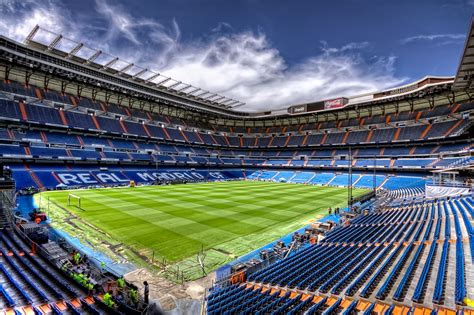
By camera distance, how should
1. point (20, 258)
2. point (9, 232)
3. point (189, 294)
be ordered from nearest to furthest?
point (189, 294) < point (20, 258) < point (9, 232)

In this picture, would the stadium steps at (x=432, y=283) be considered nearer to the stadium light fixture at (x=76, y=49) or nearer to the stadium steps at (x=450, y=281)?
the stadium steps at (x=450, y=281)

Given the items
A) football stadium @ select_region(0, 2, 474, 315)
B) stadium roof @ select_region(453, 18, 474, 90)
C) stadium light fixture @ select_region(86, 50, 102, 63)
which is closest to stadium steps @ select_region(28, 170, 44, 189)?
football stadium @ select_region(0, 2, 474, 315)

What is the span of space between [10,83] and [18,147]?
15.9 m

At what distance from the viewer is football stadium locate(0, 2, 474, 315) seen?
8773 millimetres

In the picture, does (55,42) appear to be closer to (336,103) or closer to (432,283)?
(432,283)

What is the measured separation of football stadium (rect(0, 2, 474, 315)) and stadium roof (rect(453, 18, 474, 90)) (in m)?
0.19

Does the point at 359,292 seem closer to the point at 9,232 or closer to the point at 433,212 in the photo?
the point at 433,212

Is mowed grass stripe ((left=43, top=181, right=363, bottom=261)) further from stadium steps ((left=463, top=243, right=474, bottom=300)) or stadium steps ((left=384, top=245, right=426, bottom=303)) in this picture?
stadium steps ((left=463, top=243, right=474, bottom=300))

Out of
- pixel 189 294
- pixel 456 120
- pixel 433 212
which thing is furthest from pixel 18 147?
pixel 456 120

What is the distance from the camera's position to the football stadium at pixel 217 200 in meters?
8.77

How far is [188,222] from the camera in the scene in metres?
20.7

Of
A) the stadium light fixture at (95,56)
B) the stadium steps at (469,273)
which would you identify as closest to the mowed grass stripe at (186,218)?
the stadium steps at (469,273)

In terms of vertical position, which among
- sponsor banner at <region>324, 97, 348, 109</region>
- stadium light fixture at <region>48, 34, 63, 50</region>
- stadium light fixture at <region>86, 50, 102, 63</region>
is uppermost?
stadium light fixture at <region>48, 34, 63, 50</region>

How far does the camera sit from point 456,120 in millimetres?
Result: 50594
